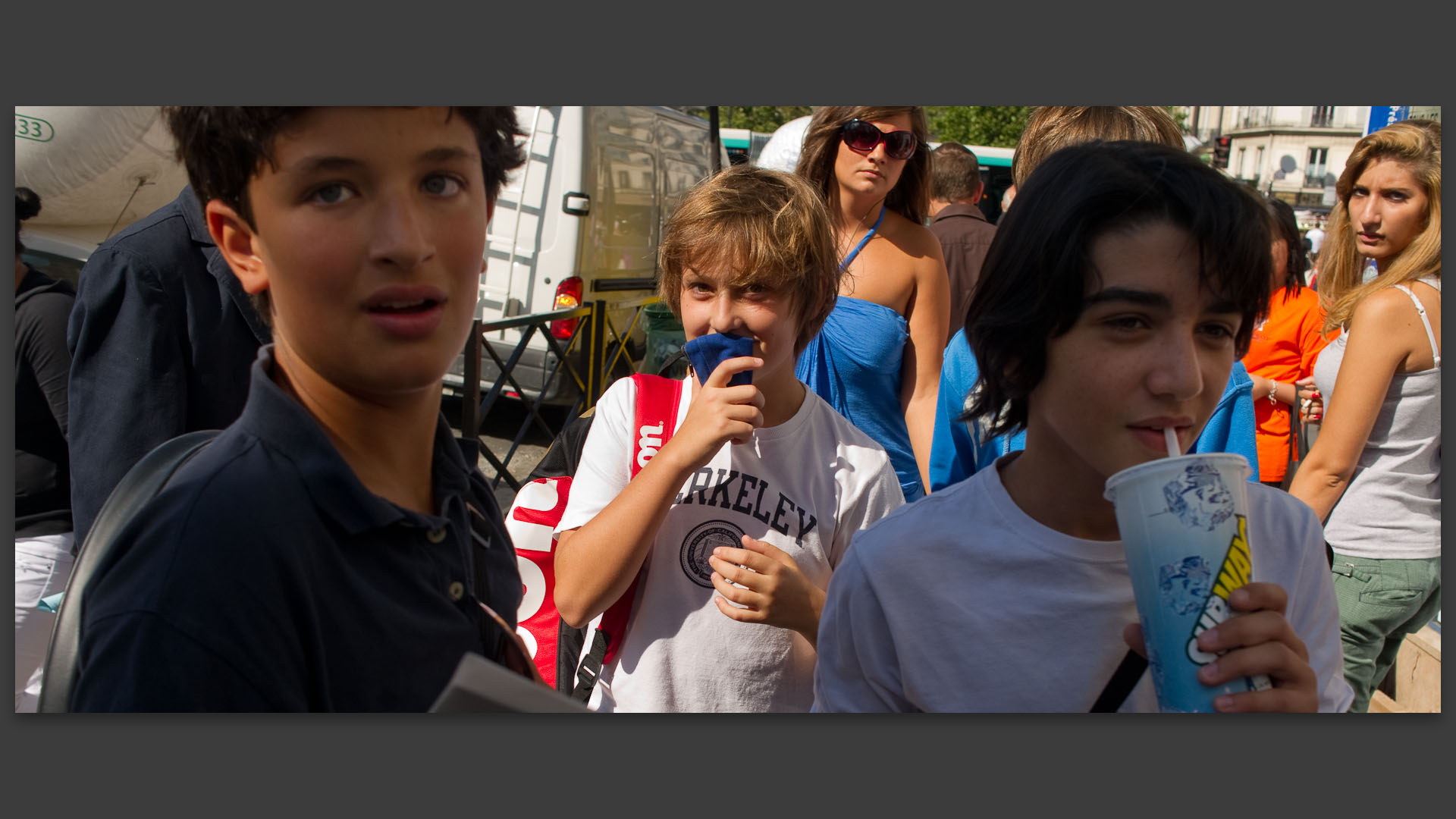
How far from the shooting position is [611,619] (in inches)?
76.1

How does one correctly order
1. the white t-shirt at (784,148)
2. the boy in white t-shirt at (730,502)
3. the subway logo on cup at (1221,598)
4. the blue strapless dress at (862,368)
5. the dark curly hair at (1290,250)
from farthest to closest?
the white t-shirt at (784,148) → the dark curly hair at (1290,250) → the blue strapless dress at (862,368) → the boy in white t-shirt at (730,502) → the subway logo on cup at (1221,598)

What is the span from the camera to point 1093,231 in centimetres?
142

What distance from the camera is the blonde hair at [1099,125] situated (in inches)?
87.4

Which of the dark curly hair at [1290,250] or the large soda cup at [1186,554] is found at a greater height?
the dark curly hair at [1290,250]

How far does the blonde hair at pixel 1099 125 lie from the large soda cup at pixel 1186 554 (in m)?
1.16

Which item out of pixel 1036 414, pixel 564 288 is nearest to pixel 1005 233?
pixel 1036 414

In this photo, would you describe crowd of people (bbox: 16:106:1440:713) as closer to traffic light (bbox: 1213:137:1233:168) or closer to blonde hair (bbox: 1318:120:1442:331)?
blonde hair (bbox: 1318:120:1442:331)

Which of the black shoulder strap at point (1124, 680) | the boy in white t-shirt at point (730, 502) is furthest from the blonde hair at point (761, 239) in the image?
the black shoulder strap at point (1124, 680)

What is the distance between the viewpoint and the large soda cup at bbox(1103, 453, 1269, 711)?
1.22m

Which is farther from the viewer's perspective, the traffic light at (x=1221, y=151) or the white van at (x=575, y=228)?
the white van at (x=575, y=228)

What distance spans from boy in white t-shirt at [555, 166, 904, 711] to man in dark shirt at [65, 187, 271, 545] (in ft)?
2.39

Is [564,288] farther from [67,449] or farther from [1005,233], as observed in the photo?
[1005,233]

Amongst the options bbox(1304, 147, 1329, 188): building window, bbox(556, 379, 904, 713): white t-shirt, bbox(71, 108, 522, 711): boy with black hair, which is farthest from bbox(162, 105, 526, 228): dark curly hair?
bbox(1304, 147, 1329, 188): building window

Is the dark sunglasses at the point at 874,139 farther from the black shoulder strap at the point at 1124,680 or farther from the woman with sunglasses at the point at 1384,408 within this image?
the black shoulder strap at the point at 1124,680
